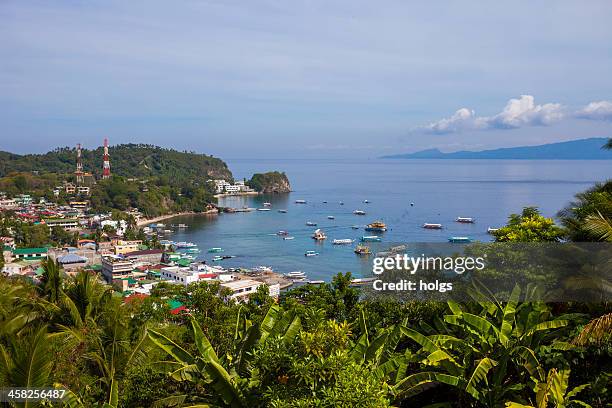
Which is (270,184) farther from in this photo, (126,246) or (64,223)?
(126,246)

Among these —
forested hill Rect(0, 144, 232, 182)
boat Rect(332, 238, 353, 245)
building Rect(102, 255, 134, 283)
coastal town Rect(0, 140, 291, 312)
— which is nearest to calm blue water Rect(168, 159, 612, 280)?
boat Rect(332, 238, 353, 245)

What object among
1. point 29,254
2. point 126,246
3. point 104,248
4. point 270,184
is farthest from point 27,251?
point 270,184

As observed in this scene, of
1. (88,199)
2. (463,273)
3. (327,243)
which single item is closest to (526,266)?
(463,273)

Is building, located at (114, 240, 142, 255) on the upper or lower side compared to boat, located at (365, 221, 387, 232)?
lower

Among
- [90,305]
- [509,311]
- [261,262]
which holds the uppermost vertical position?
[509,311]

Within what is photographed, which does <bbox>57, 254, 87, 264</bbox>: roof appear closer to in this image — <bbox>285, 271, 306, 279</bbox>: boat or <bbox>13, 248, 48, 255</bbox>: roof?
<bbox>13, 248, 48, 255</bbox>: roof

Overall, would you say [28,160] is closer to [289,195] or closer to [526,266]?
[289,195]

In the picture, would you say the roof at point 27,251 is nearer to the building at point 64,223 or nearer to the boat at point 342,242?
the building at point 64,223
